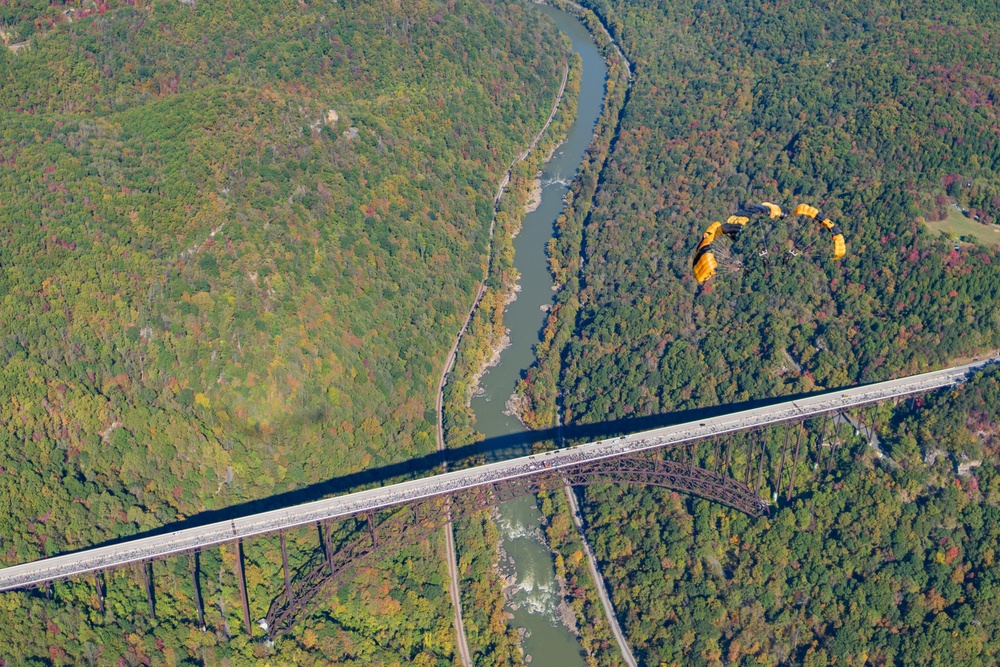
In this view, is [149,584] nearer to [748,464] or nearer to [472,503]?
[472,503]

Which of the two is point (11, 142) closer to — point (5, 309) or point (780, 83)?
point (5, 309)

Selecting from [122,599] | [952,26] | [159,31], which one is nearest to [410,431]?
[122,599]

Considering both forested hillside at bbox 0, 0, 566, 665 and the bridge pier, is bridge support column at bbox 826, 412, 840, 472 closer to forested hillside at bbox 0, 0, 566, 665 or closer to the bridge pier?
forested hillside at bbox 0, 0, 566, 665

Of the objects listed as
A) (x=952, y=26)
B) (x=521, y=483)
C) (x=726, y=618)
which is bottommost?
(x=726, y=618)

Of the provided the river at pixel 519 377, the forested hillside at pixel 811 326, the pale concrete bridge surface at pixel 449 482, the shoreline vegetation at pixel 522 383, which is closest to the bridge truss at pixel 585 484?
the pale concrete bridge surface at pixel 449 482

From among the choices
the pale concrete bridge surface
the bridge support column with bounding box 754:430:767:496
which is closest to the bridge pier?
the pale concrete bridge surface

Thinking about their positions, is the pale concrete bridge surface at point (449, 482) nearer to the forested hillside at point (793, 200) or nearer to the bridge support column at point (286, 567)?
the bridge support column at point (286, 567)
